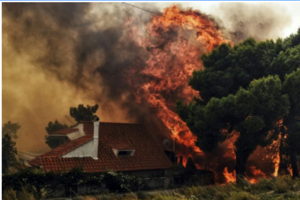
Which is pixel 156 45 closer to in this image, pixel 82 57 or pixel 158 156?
pixel 82 57

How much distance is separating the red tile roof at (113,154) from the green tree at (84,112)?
11.7 meters

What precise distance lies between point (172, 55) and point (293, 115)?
22.4m

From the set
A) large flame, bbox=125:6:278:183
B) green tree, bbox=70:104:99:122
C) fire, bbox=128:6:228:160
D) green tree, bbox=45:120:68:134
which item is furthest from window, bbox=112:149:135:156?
green tree, bbox=45:120:68:134

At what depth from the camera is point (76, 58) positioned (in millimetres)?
48031

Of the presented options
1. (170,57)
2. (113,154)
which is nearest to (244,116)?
(113,154)

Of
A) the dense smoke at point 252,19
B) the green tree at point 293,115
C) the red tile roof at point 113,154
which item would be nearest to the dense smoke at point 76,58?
the dense smoke at point 252,19

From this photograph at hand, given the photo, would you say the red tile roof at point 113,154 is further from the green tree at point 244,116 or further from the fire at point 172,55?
the fire at point 172,55

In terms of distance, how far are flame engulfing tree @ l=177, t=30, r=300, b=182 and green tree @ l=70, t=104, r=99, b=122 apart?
60.8ft

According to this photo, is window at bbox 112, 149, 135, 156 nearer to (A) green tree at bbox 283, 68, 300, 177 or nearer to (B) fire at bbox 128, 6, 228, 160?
(B) fire at bbox 128, 6, 228, 160

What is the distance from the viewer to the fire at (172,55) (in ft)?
138

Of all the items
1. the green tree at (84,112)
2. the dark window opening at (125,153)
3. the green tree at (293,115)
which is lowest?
the dark window opening at (125,153)

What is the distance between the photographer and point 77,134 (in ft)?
111

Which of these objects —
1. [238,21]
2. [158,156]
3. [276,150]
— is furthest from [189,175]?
[238,21]

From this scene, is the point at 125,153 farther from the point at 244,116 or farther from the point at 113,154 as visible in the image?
the point at 244,116
